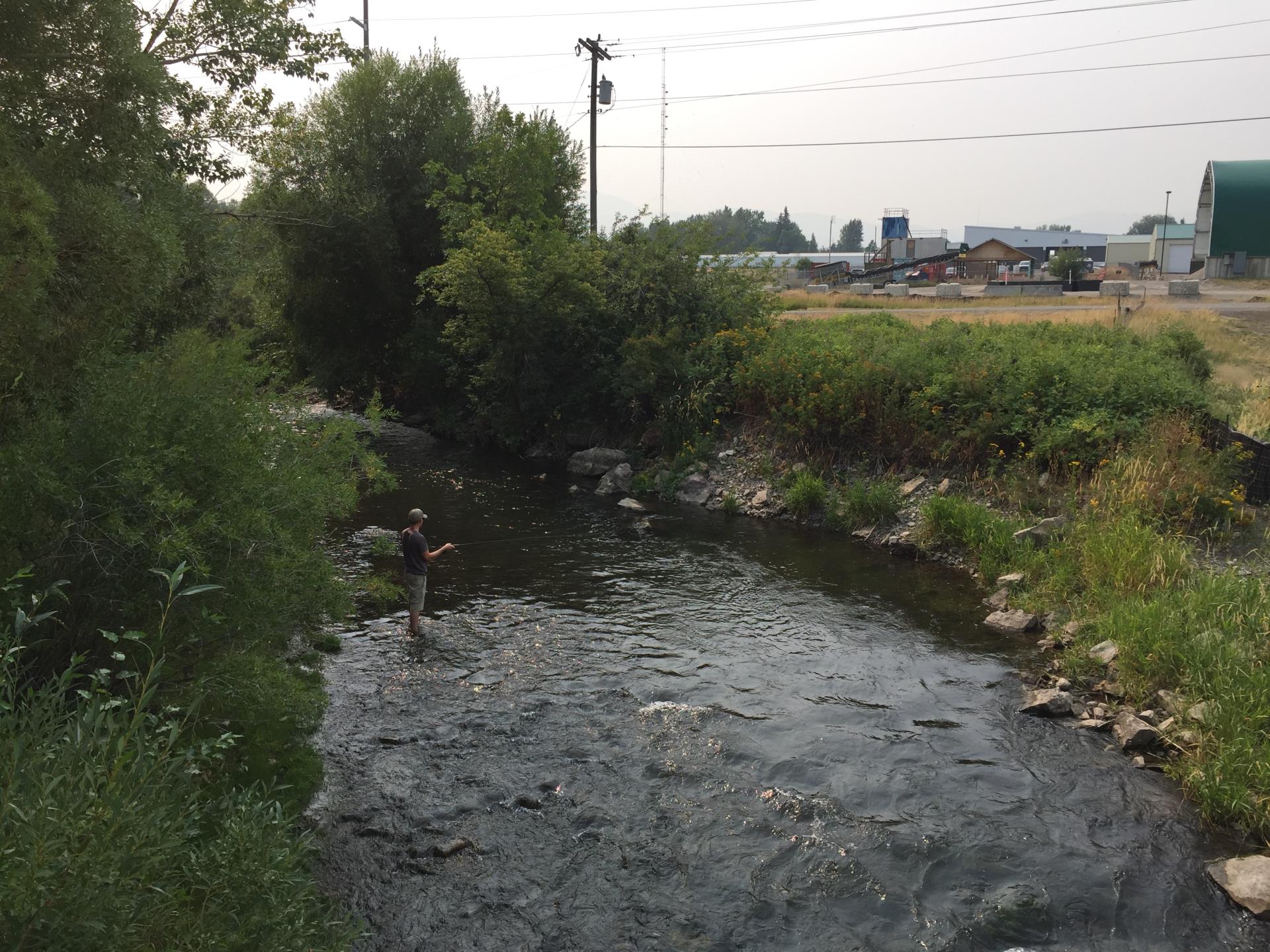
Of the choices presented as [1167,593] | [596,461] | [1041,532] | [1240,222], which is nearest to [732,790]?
[1167,593]

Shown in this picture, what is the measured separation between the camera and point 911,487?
1806 centimetres

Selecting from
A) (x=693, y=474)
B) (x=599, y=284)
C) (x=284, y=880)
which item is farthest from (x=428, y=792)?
(x=599, y=284)

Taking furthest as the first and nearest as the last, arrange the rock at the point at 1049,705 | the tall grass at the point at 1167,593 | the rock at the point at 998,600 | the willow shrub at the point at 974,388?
the willow shrub at the point at 974,388 → the rock at the point at 998,600 → the rock at the point at 1049,705 → the tall grass at the point at 1167,593

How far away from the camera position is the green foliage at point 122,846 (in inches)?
137

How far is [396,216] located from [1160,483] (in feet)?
77.3

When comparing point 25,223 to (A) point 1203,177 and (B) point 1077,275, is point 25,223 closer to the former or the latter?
(B) point 1077,275

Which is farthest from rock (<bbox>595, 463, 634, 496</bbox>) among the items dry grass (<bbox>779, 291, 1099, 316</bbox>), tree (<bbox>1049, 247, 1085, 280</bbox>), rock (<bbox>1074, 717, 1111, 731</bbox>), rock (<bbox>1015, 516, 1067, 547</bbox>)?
tree (<bbox>1049, 247, 1085, 280</bbox>)

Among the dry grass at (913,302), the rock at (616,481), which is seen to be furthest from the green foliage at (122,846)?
the dry grass at (913,302)

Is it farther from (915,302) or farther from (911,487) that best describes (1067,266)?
(911,487)

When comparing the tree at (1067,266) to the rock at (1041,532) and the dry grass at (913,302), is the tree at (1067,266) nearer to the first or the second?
the dry grass at (913,302)

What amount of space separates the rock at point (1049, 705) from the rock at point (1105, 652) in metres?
0.90

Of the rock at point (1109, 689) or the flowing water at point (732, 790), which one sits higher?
the rock at point (1109, 689)

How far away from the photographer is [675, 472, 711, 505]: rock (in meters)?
20.8

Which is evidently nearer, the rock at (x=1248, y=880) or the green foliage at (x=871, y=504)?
the rock at (x=1248, y=880)
